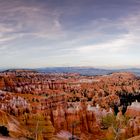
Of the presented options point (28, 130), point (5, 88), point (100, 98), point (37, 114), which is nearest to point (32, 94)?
point (5, 88)

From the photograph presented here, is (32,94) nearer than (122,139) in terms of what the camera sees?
No

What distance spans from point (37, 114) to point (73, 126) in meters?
13.4

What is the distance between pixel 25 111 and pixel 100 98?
4348 cm

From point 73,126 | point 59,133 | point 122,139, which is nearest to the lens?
point 122,139

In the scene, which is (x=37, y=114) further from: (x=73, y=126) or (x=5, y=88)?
(x=5, y=88)

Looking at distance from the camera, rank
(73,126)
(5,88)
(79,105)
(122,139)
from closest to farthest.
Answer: (122,139), (73,126), (79,105), (5,88)

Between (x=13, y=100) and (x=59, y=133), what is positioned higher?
(x=13, y=100)

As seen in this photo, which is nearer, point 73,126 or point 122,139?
point 122,139

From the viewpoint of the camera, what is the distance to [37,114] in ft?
373

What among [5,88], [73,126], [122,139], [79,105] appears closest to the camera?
[122,139]

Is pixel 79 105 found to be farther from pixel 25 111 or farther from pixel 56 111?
pixel 25 111

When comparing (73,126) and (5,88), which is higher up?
(5,88)

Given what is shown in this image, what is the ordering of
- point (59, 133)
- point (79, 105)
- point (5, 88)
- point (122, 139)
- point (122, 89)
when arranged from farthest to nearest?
1. point (122, 89)
2. point (5, 88)
3. point (79, 105)
4. point (59, 133)
5. point (122, 139)

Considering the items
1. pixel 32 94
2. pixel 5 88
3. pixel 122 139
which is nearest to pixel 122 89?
pixel 32 94
